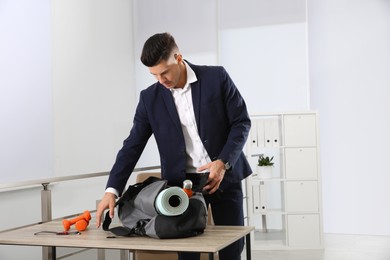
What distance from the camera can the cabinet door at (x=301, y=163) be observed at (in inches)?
197

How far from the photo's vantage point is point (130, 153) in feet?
7.37

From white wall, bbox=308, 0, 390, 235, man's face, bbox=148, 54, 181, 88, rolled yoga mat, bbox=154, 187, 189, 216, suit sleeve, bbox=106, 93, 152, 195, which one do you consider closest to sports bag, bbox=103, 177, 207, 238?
rolled yoga mat, bbox=154, 187, 189, 216

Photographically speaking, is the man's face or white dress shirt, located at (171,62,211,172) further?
white dress shirt, located at (171,62,211,172)

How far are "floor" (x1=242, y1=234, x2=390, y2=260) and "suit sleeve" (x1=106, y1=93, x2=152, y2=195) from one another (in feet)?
8.74

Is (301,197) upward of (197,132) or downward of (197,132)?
downward

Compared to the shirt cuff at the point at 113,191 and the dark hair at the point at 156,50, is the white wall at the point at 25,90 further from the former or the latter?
the dark hair at the point at 156,50

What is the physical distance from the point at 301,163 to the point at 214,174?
124 inches

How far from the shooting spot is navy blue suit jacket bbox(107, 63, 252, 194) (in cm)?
216

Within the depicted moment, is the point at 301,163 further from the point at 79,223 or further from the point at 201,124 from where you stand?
the point at 79,223

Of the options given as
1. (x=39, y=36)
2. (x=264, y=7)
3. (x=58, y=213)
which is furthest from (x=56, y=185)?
(x=264, y=7)

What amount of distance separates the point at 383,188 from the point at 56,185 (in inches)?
123

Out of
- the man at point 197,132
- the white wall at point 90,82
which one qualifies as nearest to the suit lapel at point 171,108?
the man at point 197,132

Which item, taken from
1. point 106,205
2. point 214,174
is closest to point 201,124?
point 214,174

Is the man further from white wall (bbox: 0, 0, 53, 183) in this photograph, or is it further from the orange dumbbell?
white wall (bbox: 0, 0, 53, 183)
